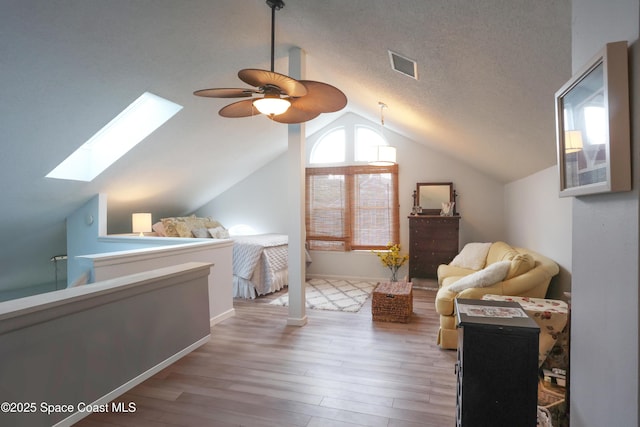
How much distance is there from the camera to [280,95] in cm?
231

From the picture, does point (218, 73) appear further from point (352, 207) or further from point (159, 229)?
point (352, 207)

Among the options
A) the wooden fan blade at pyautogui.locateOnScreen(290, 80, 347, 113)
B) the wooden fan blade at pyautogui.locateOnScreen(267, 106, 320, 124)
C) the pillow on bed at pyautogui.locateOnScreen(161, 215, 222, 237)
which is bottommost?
the pillow on bed at pyautogui.locateOnScreen(161, 215, 222, 237)

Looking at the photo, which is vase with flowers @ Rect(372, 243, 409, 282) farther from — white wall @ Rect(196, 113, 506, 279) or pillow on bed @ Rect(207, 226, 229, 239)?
pillow on bed @ Rect(207, 226, 229, 239)

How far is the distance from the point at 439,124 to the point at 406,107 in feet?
1.38

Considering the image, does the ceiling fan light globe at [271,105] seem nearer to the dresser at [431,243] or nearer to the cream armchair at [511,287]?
the cream armchair at [511,287]

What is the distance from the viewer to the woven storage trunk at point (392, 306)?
3.83 metres

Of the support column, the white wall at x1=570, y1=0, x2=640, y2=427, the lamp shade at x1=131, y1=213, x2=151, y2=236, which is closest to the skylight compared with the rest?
the lamp shade at x1=131, y1=213, x2=151, y2=236

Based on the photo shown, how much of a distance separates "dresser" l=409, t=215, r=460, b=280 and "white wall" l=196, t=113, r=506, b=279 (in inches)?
24.5

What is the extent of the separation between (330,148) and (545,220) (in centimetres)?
391

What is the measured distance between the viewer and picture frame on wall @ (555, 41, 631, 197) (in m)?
0.80

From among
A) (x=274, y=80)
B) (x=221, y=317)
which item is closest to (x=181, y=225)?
(x=221, y=317)

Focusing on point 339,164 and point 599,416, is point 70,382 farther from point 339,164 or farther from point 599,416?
point 339,164

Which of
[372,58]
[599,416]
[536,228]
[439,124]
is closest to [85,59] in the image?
[372,58]

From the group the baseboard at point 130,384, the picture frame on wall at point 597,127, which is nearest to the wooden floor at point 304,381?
the baseboard at point 130,384
